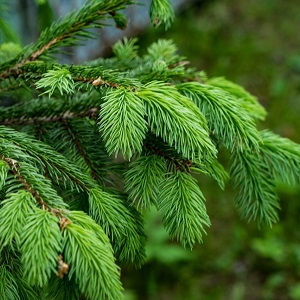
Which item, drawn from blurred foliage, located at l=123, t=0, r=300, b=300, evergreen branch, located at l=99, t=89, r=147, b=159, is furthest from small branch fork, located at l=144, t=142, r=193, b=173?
blurred foliage, located at l=123, t=0, r=300, b=300

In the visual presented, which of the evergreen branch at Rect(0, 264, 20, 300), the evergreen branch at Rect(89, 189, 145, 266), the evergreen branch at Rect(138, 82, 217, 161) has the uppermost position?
the evergreen branch at Rect(138, 82, 217, 161)

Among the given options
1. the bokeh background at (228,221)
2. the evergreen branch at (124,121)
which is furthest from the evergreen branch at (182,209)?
the bokeh background at (228,221)

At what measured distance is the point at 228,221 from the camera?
134 inches

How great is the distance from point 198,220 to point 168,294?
217 centimetres

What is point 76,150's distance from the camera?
46.6 inches

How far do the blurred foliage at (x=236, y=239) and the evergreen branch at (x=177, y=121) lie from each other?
2.11 metres

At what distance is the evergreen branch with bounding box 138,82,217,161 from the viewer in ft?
3.17

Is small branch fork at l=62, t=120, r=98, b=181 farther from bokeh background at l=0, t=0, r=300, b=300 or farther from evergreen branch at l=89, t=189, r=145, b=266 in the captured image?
bokeh background at l=0, t=0, r=300, b=300

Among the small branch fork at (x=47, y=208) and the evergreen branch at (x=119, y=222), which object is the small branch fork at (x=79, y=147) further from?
the small branch fork at (x=47, y=208)

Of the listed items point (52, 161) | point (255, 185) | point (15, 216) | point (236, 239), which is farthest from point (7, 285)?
point (236, 239)

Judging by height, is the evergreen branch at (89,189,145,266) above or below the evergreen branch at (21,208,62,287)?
above

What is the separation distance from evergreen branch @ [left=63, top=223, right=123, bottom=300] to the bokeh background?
1.33 m

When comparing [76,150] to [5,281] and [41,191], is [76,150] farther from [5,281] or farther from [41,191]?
[5,281]

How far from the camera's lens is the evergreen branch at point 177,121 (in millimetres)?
965
